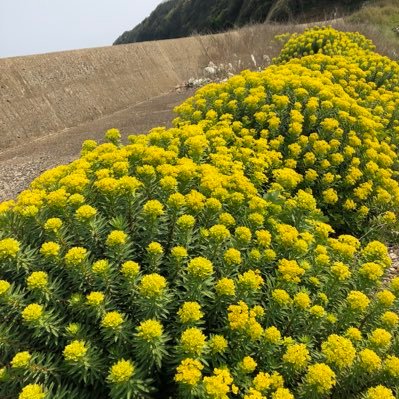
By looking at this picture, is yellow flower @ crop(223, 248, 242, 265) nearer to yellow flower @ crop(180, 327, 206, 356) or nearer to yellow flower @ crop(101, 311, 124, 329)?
yellow flower @ crop(180, 327, 206, 356)

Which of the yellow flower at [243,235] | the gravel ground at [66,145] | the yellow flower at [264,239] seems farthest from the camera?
the gravel ground at [66,145]

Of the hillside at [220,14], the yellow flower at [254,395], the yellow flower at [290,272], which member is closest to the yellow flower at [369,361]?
the yellow flower at [290,272]

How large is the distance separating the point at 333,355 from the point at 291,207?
1.44 metres

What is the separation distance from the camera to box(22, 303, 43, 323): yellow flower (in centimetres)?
218

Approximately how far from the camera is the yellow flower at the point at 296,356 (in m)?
2.37

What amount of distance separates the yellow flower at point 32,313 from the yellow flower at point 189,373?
0.89 metres

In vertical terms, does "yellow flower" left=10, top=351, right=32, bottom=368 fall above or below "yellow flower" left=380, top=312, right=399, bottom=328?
above

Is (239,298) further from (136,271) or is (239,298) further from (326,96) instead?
(326,96)

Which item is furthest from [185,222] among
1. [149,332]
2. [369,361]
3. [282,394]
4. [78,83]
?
[78,83]

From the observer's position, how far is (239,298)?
2.62m

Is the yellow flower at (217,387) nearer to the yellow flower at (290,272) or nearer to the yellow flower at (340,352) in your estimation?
the yellow flower at (340,352)

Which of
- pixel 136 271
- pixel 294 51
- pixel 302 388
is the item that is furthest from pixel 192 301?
pixel 294 51

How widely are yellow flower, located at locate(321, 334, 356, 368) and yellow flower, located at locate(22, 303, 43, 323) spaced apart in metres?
1.82

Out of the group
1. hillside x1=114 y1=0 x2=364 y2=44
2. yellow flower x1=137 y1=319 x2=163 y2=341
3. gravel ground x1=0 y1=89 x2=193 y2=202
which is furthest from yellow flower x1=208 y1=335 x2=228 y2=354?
hillside x1=114 y1=0 x2=364 y2=44
